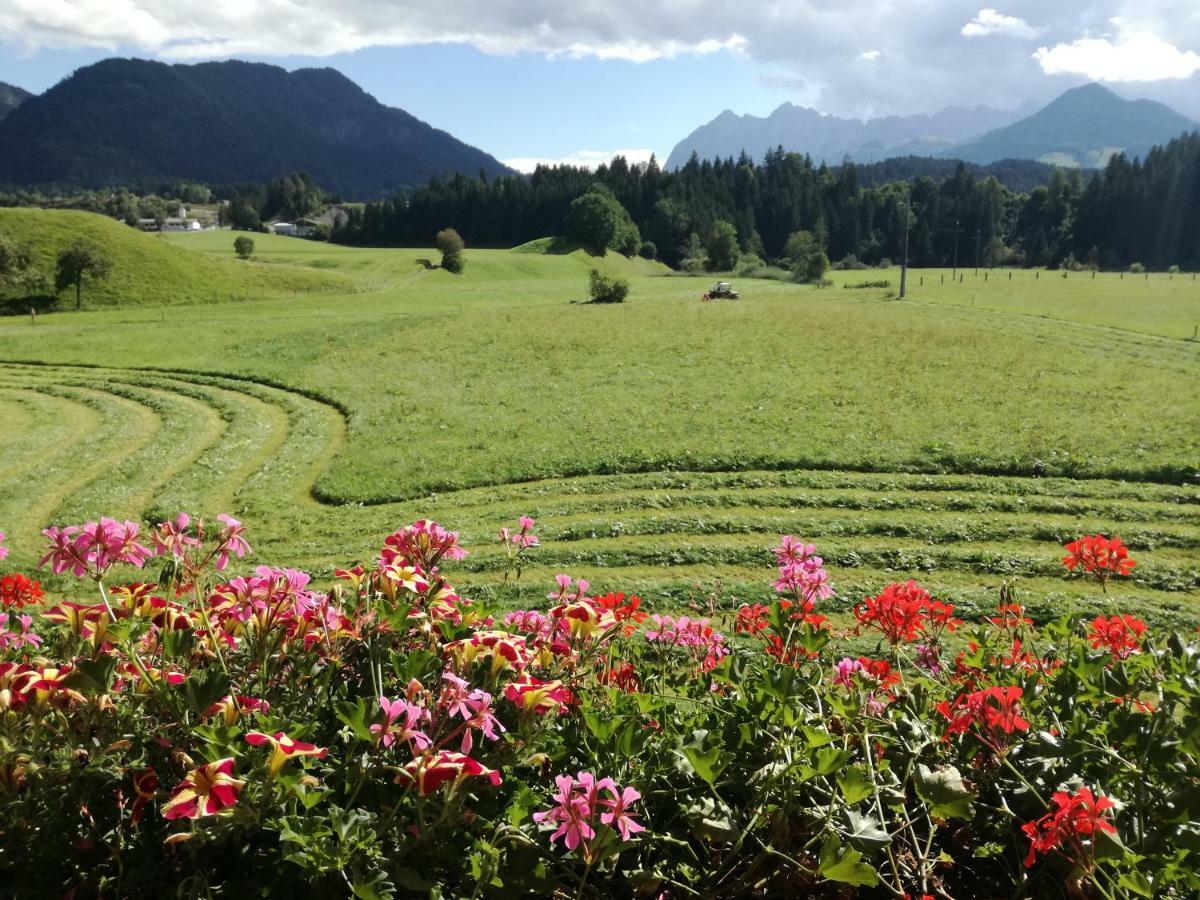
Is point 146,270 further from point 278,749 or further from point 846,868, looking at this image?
point 846,868

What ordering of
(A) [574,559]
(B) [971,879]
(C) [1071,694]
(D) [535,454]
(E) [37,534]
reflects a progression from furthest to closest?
(D) [535,454] → (E) [37,534] → (A) [574,559] → (C) [1071,694] → (B) [971,879]

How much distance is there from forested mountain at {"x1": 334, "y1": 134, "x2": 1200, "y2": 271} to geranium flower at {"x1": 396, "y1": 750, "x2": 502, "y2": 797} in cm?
13696

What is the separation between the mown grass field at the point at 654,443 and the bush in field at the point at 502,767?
171cm

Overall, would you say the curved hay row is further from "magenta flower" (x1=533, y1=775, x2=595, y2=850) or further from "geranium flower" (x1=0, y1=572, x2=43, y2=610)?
"magenta flower" (x1=533, y1=775, x2=595, y2=850)

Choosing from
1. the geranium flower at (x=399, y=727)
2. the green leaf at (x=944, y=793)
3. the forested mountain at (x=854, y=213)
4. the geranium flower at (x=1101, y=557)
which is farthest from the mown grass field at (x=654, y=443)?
the forested mountain at (x=854, y=213)

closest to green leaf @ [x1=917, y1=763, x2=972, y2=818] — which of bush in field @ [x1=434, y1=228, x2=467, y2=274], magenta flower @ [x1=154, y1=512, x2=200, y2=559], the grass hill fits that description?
magenta flower @ [x1=154, y1=512, x2=200, y2=559]

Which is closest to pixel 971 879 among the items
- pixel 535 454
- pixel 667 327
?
pixel 535 454

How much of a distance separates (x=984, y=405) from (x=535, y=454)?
14.8 metres

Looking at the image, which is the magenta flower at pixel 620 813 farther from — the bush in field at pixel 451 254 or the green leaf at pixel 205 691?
the bush in field at pixel 451 254

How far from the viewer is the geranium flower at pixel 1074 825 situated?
187 cm

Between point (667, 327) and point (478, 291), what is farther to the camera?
point (478, 291)

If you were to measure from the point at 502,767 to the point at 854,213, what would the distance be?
164095mm

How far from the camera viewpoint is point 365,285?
74375mm

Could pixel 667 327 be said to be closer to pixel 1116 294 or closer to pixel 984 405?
pixel 984 405
